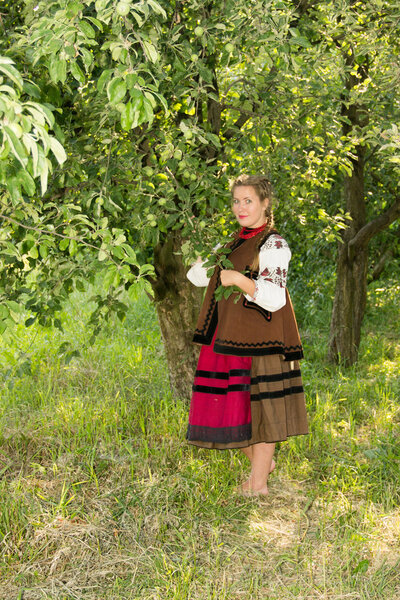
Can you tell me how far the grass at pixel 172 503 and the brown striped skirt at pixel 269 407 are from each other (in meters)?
0.35

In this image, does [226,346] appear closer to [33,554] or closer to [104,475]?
[104,475]

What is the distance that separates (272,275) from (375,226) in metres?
2.95

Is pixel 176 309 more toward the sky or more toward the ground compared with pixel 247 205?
→ more toward the ground

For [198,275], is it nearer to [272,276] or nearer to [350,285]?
[272,276]

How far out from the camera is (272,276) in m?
3.19

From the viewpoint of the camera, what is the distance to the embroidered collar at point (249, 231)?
134 inches

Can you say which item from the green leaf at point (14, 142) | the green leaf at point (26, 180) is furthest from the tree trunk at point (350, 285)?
the green leaf at point (14, 142)

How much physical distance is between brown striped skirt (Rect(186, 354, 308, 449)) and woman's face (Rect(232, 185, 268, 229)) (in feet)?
2.36

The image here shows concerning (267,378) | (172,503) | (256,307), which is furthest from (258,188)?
(172,503)

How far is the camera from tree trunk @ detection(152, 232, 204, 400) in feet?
13.7

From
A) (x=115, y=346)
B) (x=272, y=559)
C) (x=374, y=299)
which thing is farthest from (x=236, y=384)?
(x=374, y=299)

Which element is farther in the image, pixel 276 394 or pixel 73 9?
pixel 276 394

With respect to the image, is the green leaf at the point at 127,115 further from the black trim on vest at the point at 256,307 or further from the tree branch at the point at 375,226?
the tree branch at the point at 375,226

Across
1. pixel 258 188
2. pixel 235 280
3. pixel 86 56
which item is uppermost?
pixel 86 56
